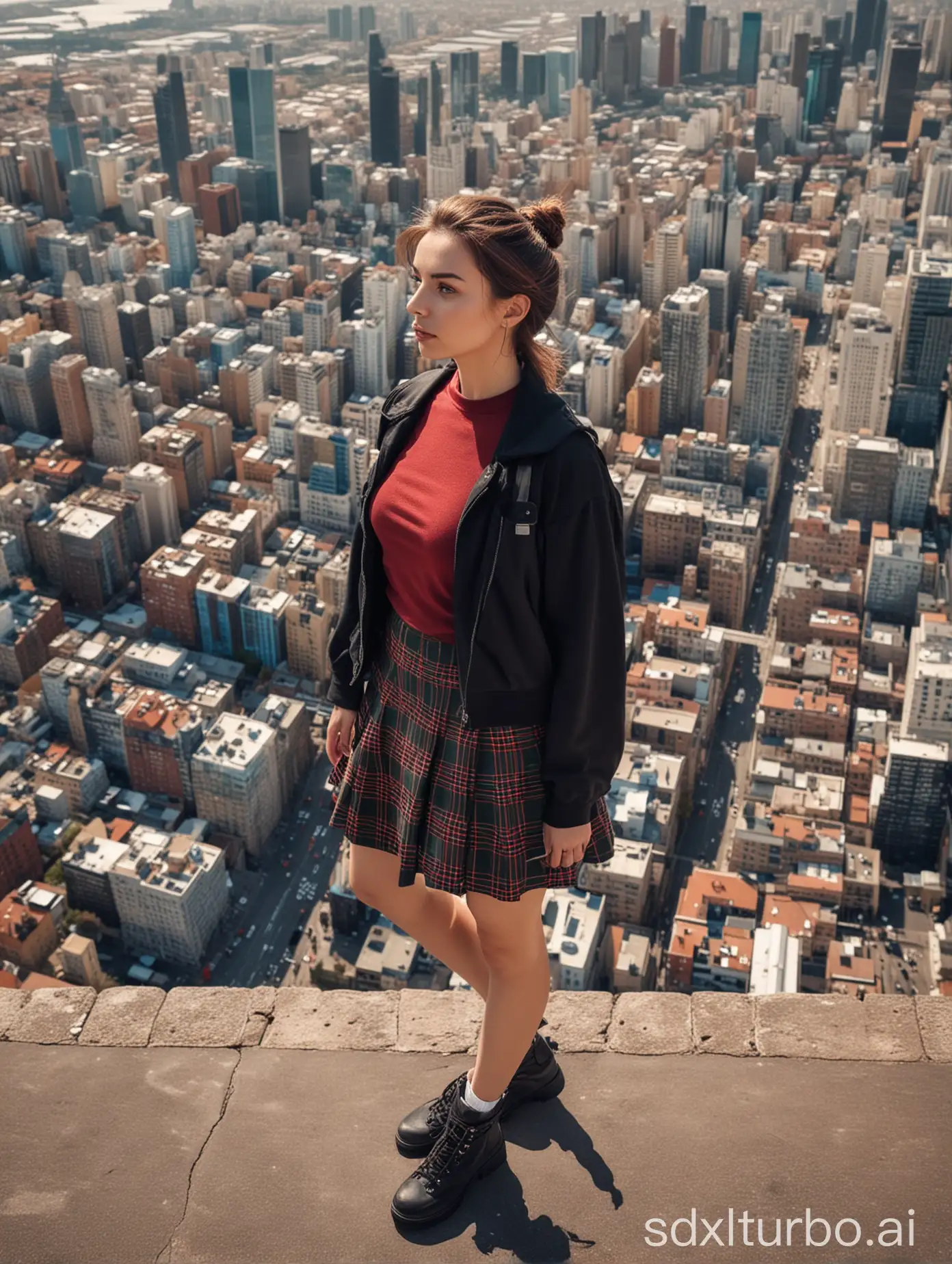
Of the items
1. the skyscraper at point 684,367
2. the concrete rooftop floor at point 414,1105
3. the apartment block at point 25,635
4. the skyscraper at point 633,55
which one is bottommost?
the apartment block at point 25,635

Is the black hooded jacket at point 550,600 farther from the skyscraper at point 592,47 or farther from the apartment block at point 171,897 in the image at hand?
the skyscraper at point 592,47

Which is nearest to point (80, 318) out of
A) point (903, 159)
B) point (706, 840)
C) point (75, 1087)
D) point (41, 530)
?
point (41, 530)

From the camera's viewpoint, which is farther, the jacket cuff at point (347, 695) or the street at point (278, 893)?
the street at point (278, 893)

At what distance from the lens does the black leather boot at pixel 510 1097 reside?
1.45m

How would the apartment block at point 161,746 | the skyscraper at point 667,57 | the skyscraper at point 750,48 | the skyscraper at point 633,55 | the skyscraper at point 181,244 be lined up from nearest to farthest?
the apartment block at point 161,746
the skyscraper at point 181,244
the skyscraper at point 633,55
the skyscraper at point 667,57
the skyscraper at point 750,48

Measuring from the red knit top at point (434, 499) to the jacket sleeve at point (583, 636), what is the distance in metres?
0.09

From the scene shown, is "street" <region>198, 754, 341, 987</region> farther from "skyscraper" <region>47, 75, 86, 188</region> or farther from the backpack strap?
"skyscraper" <region>47, 75, 86, 188</region>

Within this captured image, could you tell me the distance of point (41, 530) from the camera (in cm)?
1186

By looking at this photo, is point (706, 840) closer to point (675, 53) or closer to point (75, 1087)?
point (75, 1087)

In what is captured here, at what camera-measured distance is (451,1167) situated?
1.38 metres

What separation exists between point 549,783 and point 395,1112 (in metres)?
0.53

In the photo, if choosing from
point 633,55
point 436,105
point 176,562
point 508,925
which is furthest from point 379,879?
point 633,55

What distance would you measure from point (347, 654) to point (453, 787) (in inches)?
8.6

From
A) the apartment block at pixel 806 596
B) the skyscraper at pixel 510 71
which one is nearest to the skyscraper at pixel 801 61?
the skyscraper at pixel 510 71
